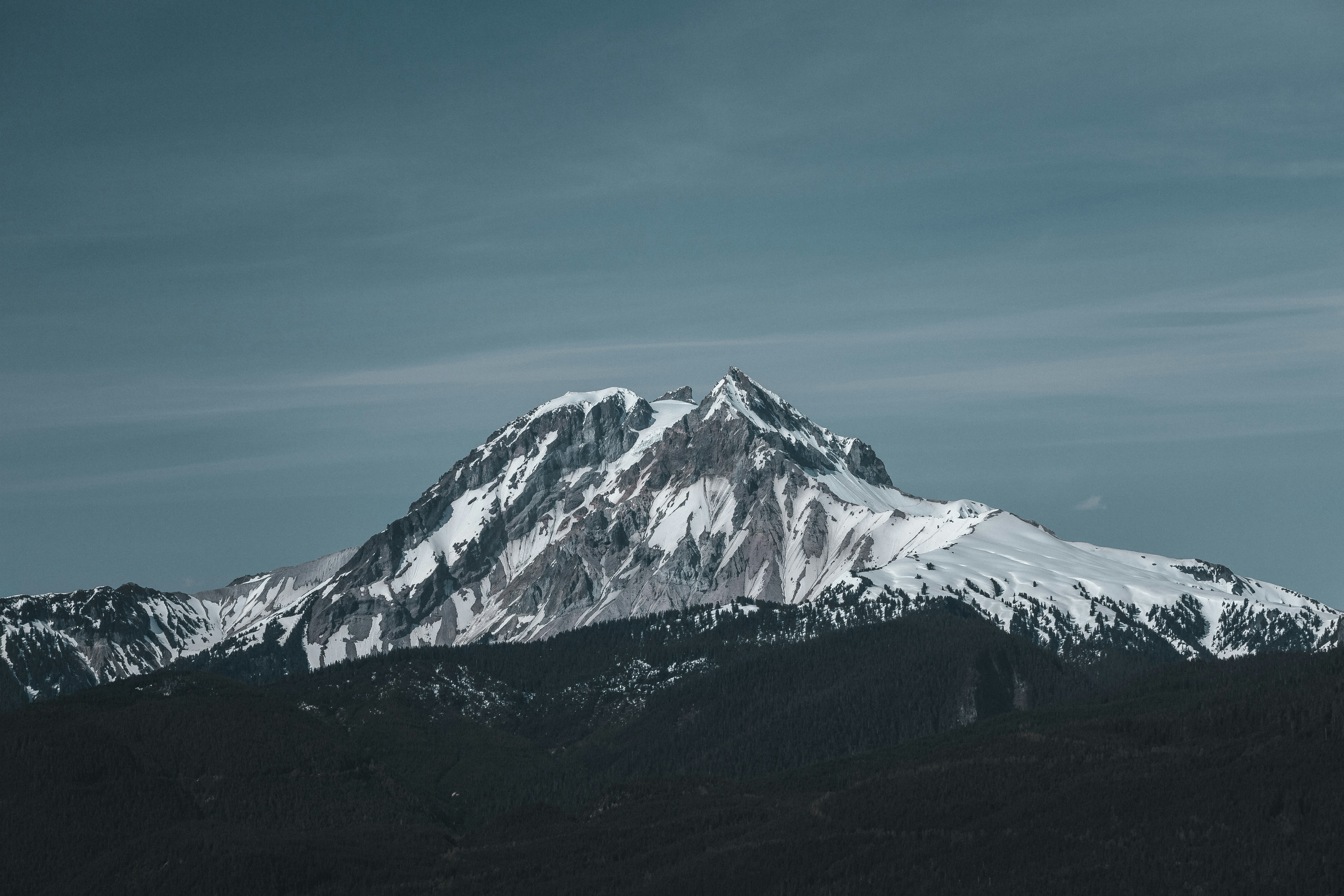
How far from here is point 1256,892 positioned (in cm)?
19900

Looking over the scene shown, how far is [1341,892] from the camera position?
19875 centimetres

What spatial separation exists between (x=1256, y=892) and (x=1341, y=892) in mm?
9695
